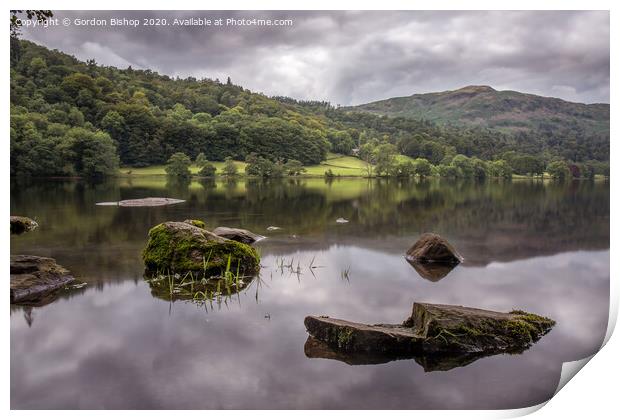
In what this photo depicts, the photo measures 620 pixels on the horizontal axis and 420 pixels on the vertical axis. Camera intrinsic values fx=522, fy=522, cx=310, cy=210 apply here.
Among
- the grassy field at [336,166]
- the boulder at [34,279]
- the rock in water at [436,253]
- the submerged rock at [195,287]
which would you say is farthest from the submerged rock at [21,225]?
the grassy field at [336,166]

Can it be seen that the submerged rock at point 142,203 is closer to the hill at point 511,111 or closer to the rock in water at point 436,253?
the hill at point 511,111

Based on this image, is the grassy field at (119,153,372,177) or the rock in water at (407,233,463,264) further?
the grassy field at (119,153,372,177)

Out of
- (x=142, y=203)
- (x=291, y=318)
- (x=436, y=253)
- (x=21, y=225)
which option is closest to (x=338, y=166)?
(x=142, y=203)

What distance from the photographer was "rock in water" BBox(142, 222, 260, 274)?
33.9 feet

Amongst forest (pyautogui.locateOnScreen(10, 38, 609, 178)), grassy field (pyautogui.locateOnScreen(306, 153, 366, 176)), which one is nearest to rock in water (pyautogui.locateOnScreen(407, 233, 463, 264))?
forest (pyautogui.locateOnScreen(10, 38, 609, 178))

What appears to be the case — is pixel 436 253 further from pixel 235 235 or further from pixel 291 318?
pixel 291 318

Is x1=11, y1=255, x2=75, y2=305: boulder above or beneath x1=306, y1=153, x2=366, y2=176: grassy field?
beneath

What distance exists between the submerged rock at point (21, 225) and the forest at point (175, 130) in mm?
1482

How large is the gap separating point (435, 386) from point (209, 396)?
2408 mm

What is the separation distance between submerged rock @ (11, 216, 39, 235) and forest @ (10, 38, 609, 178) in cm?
148

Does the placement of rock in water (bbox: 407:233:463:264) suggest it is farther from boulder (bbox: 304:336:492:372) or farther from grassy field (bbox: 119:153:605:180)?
grassy field (bbox: 119:153:605:180)

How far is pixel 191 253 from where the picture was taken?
10.5 meters

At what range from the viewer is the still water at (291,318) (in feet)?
17.7

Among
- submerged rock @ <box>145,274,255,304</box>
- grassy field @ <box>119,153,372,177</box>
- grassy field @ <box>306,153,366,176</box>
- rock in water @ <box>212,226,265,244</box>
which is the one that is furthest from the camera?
grassy field @ <box>306,153,366,176</box>
